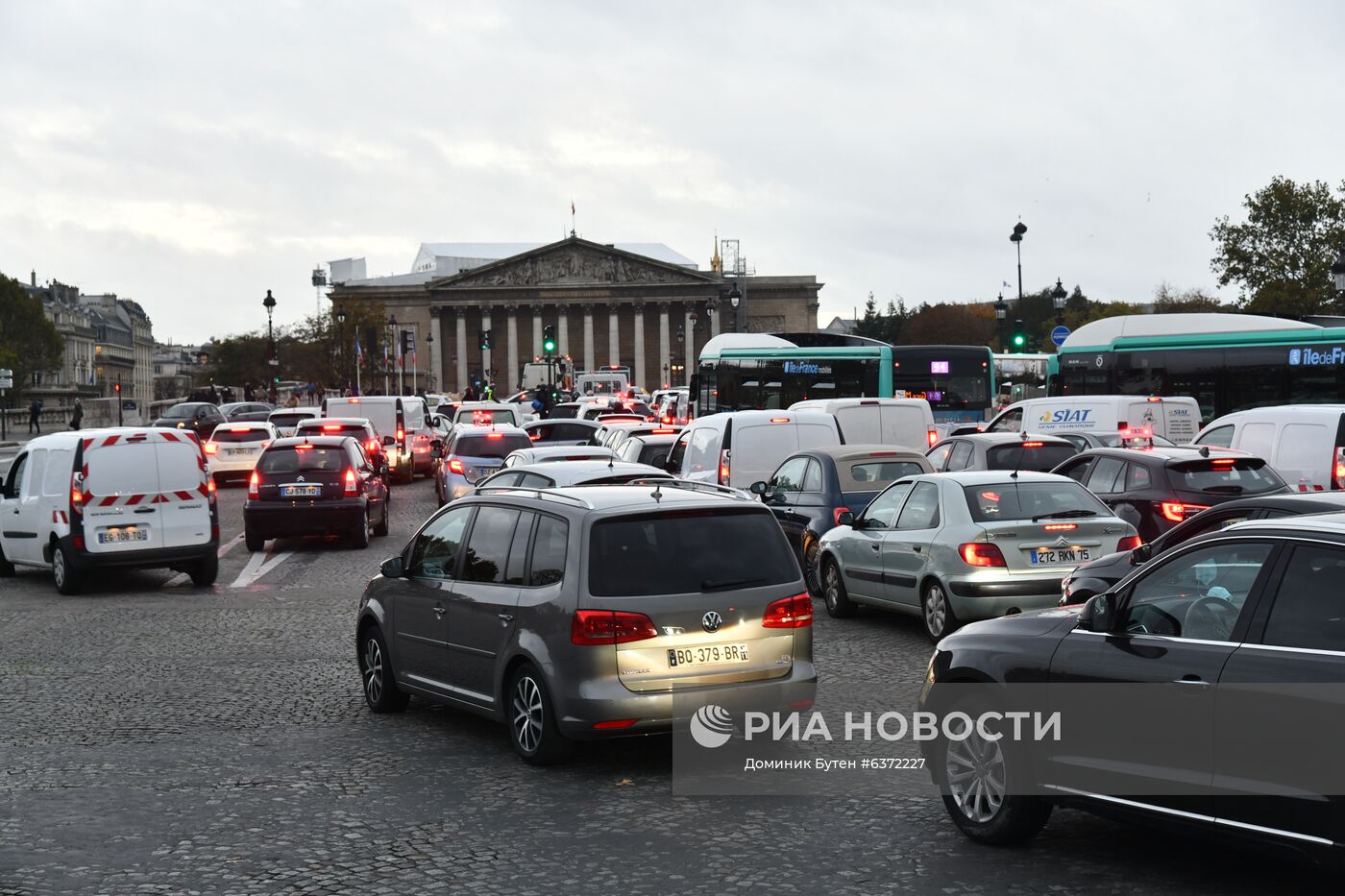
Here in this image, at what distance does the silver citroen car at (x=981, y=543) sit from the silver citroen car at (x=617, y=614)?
387 cm

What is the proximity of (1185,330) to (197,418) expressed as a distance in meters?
34.7

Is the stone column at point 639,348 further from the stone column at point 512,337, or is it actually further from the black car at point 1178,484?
the black car at point 1178,484

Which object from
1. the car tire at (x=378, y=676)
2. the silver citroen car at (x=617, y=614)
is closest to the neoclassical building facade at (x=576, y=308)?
the car tire at (x=378, y=676)

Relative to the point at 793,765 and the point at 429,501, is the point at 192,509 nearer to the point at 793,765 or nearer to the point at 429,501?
the point at 793,765

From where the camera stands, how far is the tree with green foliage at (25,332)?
123 meters

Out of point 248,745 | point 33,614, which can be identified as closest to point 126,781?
point 248,745

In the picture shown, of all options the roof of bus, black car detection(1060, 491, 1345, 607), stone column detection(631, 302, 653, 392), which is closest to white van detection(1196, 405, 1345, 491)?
black car detection(1060, 491, 1345, 607)

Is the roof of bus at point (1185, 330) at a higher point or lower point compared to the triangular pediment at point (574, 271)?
lower

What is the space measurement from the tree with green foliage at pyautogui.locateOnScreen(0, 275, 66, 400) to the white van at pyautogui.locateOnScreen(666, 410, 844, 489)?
112 m

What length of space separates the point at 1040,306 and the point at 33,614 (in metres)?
143

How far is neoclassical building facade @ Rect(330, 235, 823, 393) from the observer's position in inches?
5492

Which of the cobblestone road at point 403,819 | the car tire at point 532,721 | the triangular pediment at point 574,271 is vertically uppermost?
the triangular pediment at point 574,271

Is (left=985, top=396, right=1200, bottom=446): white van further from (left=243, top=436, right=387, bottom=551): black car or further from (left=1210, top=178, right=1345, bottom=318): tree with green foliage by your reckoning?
(left=1210, top=178, right=1345, bottom=318): tree with green foliage

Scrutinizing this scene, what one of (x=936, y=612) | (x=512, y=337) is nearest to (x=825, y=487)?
(x=936, y=612)
